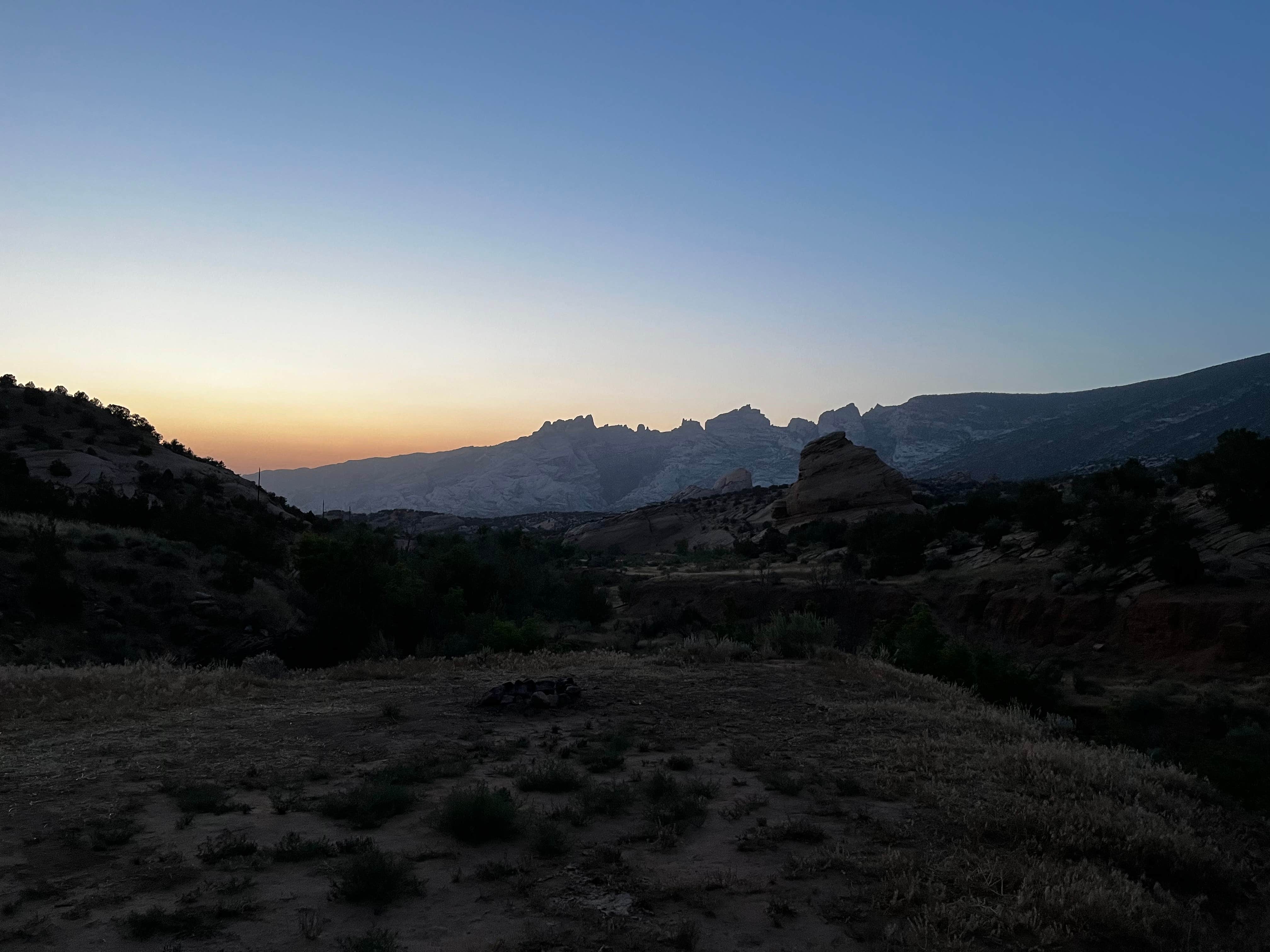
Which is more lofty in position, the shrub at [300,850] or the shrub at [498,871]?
the shrub at [300,850]

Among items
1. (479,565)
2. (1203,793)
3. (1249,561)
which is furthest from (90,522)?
(1249,561)

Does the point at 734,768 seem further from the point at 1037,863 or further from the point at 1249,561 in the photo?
the point at 1249,561

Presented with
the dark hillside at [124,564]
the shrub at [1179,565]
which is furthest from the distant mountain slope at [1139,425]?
the dark hillside at [124,564]

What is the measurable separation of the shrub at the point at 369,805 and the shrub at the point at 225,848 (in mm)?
861

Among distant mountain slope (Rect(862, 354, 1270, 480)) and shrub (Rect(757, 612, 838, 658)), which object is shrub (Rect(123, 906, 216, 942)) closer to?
shrub (Rect(757, 612, 838, 658))

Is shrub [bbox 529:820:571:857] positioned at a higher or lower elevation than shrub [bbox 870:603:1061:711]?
higher

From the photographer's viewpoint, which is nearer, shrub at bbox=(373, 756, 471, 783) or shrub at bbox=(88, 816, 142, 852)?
shrub at bbox=(88, 816, 142, 852)

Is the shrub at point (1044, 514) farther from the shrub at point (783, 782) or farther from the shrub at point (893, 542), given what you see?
the shrub at point (783, 782)

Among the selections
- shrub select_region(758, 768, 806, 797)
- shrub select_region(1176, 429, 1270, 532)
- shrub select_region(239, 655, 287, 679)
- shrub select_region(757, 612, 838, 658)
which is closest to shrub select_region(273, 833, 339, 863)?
shrub select_region(758, 768, 806, 797)

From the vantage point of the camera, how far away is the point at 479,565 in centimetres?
3341

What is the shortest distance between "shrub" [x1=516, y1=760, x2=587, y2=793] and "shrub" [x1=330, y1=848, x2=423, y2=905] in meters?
2.41

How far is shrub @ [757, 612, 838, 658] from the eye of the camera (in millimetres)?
18984

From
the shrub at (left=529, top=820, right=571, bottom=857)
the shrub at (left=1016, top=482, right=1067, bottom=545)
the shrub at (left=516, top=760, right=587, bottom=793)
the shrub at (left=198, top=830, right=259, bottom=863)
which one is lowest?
the shrub at (left=1016, top=482, right=1067, bottom=545)

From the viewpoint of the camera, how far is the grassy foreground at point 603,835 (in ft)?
16.9
